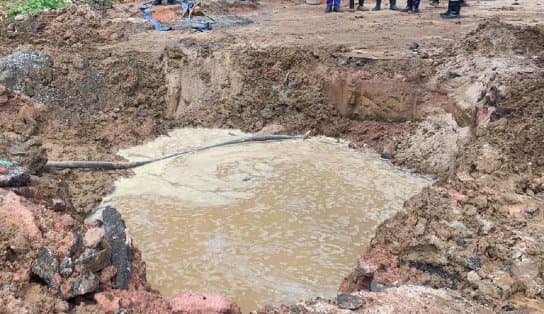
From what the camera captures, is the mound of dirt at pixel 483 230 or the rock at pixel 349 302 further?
the mound of dirt at pixel 483 230

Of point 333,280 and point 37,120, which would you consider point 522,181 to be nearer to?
point 333,280

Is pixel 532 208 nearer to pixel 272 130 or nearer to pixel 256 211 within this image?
pixel 256 211

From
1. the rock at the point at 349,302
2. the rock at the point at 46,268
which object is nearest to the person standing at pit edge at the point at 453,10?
the rock at the point at 349,302

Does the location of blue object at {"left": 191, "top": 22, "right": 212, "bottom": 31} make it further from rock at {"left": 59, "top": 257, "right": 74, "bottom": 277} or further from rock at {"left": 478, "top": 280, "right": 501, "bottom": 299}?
rock at {"left": 478, "top": 280, "right": 501, "bottom": 299}

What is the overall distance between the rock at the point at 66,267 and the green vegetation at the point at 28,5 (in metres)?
13.2

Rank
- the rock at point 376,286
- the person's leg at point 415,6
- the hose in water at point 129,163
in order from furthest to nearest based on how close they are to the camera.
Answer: the person's leg at point 415,6, the hose in water at point 129,163, the rock at point 376,286

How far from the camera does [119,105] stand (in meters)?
11.2

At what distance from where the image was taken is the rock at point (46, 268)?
12.3 feet

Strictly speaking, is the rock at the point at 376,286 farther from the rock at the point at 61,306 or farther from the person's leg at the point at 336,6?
the person's leg at the point at 336,6

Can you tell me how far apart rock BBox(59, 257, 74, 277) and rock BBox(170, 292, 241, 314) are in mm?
927

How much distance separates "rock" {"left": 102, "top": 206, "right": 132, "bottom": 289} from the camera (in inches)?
171

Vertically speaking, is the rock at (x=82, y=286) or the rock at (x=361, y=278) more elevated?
the rock at (x=82, y=286)

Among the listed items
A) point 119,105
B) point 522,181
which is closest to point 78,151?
point 119,105

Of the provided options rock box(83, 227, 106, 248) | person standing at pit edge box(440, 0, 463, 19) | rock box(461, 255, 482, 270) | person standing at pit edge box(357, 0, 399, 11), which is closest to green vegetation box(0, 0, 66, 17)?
person standing at pit edge box(357, 0, 399, 11)
